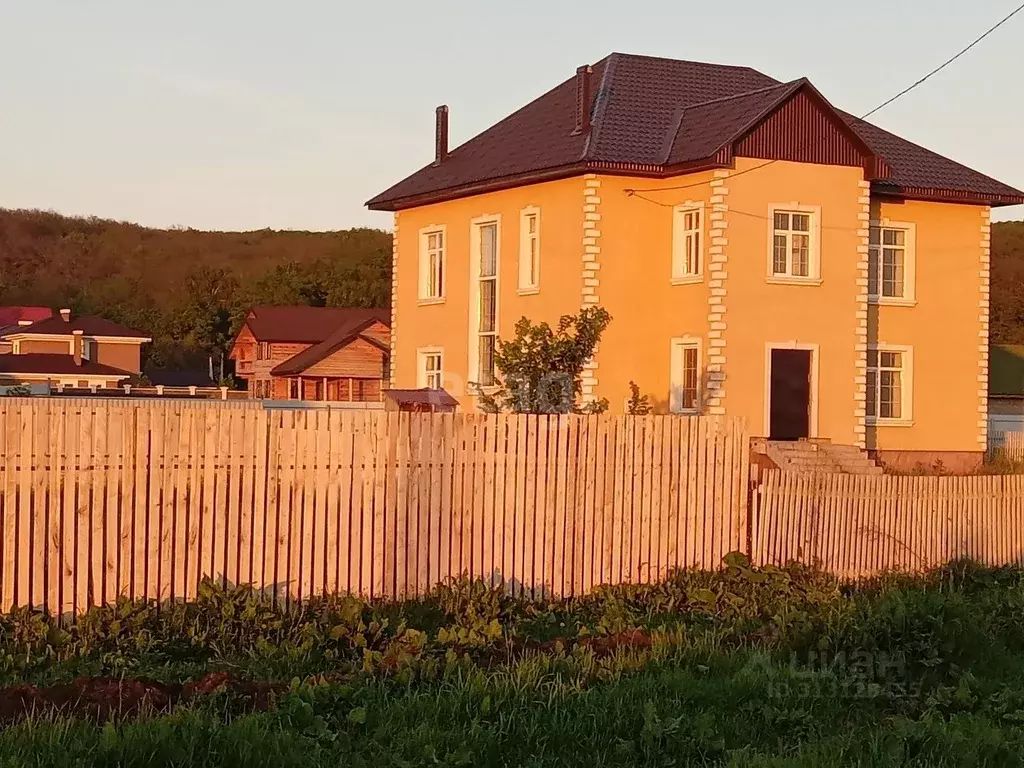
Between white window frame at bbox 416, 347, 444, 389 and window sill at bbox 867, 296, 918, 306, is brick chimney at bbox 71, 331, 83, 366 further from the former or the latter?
window sill at bbox 867, 296, 918, 306

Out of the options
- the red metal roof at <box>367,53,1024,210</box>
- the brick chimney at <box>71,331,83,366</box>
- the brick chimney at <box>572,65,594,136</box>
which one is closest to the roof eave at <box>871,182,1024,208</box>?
the red metal roof at <box>367,53,1024,210</box>

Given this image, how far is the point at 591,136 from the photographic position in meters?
28.7

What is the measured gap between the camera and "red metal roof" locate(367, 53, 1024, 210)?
2795 cm

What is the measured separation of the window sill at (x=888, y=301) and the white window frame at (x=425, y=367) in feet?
32.6

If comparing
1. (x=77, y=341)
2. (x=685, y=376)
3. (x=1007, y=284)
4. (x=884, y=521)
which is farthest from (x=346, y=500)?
(x=1007, y=284)

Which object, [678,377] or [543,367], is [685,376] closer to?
[678,377]

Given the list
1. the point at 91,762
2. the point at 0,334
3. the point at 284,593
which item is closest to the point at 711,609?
the point at 284,593

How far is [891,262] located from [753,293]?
17.9 ft

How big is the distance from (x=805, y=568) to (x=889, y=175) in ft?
50.2

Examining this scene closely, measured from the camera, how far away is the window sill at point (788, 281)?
2744 centimetres

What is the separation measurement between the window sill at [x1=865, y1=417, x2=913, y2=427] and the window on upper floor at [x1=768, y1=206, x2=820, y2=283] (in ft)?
13.4

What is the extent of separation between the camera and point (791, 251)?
27797mm

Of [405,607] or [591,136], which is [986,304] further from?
[405,607]

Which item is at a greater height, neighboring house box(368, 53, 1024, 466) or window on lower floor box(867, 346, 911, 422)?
neighboring house box(368, 53, 1024, 466)
